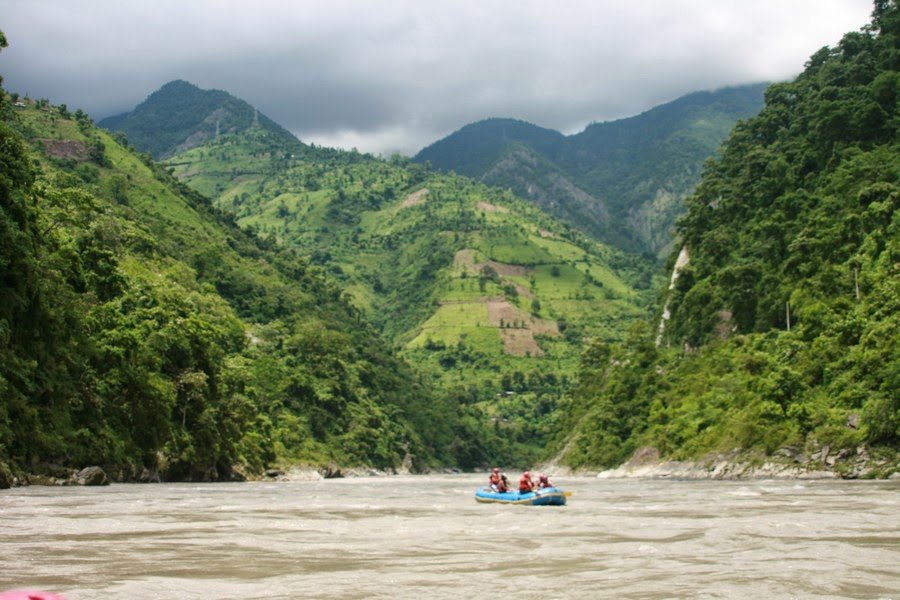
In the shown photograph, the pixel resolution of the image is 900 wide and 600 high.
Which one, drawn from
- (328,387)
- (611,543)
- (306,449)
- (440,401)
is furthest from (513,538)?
(440,401)

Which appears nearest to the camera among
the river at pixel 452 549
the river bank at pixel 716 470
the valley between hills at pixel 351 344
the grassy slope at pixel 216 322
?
the river at pixel 452 549

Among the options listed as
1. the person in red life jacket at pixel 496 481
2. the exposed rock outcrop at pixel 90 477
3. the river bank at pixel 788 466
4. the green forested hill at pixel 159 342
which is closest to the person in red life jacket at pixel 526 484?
the person in red life jacket at pixel 496 481

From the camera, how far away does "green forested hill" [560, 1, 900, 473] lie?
68.2 meters

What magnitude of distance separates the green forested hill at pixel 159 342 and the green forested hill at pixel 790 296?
37.7 m

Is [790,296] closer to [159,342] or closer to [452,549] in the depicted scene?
[159,342]

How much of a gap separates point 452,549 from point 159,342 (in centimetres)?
5258

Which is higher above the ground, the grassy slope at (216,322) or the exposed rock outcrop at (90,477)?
the grassy slope at (216,322)

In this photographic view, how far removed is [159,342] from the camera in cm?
7438

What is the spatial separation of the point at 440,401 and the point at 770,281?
366 ft

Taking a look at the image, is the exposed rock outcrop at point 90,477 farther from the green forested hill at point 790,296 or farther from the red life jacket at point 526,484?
the green forested hill at point 790,296

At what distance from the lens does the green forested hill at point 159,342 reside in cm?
5550

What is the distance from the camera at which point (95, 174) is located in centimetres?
13175

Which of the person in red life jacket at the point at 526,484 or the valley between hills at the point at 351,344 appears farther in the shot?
the valley between hills at the point at 351,344

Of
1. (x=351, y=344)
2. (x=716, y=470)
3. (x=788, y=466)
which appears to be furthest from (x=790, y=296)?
(x=351, y=344)
